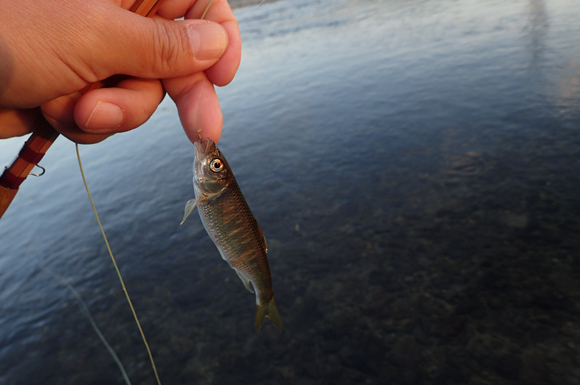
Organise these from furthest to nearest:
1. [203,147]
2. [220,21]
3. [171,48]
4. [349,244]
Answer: [349,244], [220,21], [203,147], [171,48]

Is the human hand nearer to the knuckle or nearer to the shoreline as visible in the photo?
the knuckle

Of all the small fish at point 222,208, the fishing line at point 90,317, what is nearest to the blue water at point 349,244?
the fishing line at point 90,317

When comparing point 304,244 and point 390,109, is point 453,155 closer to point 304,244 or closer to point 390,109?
point 390,109

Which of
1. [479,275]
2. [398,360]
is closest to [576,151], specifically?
[479,275]

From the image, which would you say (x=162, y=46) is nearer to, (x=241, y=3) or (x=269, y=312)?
(x=269, y=312)

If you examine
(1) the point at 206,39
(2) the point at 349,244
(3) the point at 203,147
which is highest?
(1) the point at 206,39

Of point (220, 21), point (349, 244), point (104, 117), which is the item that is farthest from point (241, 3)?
point (104, 117)
